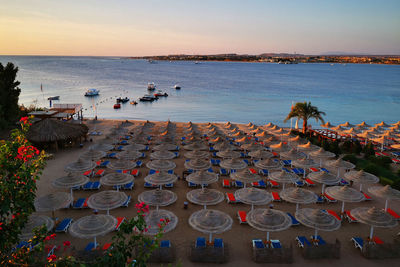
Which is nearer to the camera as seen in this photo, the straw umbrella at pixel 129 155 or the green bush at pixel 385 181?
the green bush at pixel 385 181

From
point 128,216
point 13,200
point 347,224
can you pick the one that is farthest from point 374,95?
point 13,200

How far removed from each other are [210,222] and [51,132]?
1729 centimetres

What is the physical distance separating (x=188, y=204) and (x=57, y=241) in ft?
19.3

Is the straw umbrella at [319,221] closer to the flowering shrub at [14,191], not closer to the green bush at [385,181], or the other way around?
the green bush at [385,181]

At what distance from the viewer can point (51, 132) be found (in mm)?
21250

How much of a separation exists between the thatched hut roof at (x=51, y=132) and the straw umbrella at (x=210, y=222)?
16.1m

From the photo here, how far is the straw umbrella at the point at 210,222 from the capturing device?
9117mm

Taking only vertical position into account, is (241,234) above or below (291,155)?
below

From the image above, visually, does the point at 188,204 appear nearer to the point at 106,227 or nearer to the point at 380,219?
the point at 106,227

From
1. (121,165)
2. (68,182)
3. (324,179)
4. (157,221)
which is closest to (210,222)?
(157,221)

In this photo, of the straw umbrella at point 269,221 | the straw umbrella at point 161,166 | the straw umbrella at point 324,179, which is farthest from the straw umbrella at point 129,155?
the straw umbrella at point 324,179

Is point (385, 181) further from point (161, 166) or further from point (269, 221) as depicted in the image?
point (161, 166)

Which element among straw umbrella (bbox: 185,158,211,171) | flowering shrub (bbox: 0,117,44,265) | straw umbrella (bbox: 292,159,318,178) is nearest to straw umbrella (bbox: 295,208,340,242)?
straw umbrella (bbox: 185,158,211,171)

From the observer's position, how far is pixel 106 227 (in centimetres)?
902
